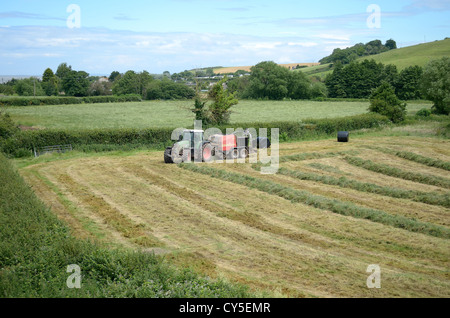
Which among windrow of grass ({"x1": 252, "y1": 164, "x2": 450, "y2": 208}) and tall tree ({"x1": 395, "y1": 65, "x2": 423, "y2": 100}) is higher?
tall tree ({"x1": 395, "y1": 65, "x2": 423, "y2": 100})

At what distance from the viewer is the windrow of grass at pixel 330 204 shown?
11.0 m

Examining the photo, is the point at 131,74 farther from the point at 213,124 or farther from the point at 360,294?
the point at 360,294

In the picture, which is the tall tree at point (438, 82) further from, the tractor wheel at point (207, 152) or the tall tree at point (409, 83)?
the tractor wheel at point (207, 152)

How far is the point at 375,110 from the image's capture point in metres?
37.1

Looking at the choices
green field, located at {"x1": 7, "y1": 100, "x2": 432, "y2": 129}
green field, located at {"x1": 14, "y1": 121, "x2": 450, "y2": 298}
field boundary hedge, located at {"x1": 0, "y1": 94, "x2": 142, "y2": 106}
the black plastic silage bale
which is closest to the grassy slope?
green field, located at {"x1": 7, "y1": 100, "x2": 432, "y2": 129}

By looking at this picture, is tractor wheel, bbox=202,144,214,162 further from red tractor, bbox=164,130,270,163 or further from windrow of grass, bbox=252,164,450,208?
windrow of grass, bbox=252,164,450,208

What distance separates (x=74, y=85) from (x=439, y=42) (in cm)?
7657

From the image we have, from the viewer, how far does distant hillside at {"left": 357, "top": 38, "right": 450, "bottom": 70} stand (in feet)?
255

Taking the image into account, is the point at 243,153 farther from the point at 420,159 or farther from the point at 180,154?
the point at 420,159

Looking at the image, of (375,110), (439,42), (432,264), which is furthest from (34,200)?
(439,42)

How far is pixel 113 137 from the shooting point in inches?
1008

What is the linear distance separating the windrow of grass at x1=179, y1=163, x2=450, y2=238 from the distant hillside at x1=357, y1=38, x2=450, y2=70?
6942cm

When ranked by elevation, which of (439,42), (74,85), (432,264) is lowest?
(432,264)
